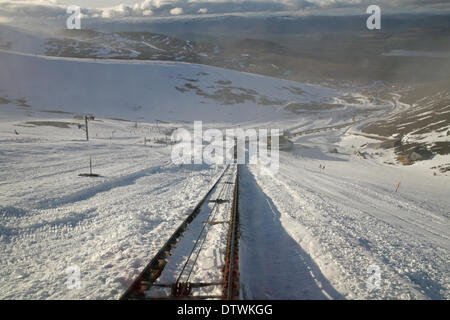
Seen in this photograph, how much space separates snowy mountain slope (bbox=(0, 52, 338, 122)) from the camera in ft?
276

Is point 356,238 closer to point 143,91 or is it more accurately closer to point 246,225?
point 246,225

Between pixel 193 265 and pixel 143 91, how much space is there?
337ft

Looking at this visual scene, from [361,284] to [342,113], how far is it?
317 feet

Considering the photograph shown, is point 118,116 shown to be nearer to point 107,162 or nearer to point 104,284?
point 107,162

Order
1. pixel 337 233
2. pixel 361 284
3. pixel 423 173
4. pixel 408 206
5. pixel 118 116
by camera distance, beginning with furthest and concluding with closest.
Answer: pixel 118 116
pixel 423 173
pixel 408 206
pixel 337 233
pixel 361 284

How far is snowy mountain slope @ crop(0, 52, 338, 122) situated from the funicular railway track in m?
72.7

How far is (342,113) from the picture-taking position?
304 ft

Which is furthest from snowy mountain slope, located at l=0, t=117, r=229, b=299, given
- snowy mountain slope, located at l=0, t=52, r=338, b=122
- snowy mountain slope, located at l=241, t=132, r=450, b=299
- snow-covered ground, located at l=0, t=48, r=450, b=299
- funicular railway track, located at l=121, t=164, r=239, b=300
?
snowy mountain slope, located at l=0, t=52, r=338, b=122

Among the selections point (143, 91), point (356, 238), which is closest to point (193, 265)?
point (356, 238)

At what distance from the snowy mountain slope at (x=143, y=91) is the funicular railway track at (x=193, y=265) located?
72709 mm

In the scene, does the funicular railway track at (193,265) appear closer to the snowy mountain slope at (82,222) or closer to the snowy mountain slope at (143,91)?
the snowy mountain slope at (82,222)

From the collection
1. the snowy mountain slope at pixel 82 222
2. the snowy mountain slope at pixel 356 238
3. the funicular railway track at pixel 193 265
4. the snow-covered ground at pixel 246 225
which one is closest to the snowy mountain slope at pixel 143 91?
the snow-covered ground at pixel 246 225

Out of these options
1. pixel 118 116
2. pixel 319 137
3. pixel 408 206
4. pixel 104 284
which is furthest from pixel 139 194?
pixel 118 116

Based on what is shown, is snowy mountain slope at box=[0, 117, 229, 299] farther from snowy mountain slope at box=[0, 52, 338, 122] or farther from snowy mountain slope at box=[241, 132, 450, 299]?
snowy mountain slope at box=[0, 52, 338, 122]
